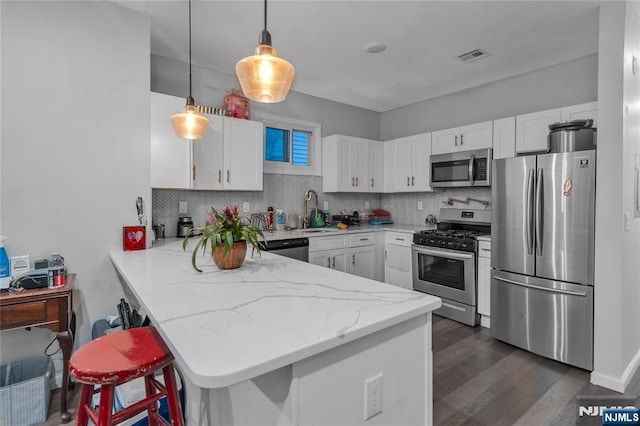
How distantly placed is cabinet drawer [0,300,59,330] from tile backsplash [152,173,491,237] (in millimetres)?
1387

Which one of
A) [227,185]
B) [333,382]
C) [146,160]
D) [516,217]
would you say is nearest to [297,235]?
[227,185]

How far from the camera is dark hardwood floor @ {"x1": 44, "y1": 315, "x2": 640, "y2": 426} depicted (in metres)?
2.02

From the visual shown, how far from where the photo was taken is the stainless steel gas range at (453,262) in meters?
3.42

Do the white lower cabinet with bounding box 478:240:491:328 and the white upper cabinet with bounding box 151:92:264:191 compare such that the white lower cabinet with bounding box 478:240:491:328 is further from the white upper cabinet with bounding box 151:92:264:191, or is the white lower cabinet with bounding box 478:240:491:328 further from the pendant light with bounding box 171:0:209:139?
the pendant light with bounding box 171:0:209:139

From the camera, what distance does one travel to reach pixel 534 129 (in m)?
3.31

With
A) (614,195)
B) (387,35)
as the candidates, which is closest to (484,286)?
(614,195)

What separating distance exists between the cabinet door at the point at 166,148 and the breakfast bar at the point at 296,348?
1525 mm

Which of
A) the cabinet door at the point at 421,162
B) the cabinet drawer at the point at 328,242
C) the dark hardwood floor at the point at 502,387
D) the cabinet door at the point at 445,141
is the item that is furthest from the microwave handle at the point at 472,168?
the dark hardwood floor at the point at 502,387

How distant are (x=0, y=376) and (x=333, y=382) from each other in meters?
2.44

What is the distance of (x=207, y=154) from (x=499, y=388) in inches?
122

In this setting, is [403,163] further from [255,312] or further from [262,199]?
[255,312]

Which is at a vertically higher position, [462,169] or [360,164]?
[360,164]

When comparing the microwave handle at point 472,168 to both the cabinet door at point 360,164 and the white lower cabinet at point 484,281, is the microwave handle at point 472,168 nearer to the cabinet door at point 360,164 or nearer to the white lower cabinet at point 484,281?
the white lower cabinet at point 484,281

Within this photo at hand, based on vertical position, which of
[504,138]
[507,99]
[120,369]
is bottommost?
[120,369]
